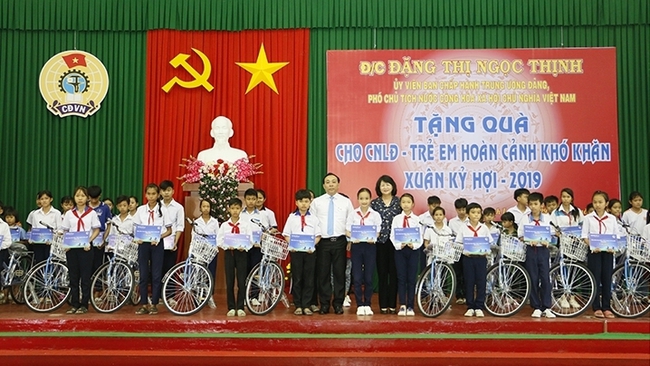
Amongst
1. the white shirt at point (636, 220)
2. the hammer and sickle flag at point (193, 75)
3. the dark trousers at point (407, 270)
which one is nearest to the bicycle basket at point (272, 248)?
the dark trousers at point (407, 270)


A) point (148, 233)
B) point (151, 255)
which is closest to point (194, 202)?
point (151, 255)

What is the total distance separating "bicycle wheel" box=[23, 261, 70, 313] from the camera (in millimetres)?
7159

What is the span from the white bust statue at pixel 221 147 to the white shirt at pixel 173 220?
198cm

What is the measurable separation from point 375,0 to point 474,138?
2256mm

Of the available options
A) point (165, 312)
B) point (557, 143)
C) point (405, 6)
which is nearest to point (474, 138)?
point (557, 143)

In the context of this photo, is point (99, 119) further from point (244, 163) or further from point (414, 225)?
point (414, 225)

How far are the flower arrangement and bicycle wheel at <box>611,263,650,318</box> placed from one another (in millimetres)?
4170

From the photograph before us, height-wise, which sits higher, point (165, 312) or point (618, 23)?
point (618, 23)

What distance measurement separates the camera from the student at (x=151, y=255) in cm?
695

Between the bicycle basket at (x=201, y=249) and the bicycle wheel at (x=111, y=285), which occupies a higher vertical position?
the bicycle basket at (x=201, y=249)

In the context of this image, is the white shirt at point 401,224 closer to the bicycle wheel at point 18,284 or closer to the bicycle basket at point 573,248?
the bicycle basket at point 573,248

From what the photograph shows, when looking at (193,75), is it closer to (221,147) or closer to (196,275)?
(221,147)

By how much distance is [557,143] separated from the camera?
930 centimetres

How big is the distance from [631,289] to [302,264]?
3073 mm
